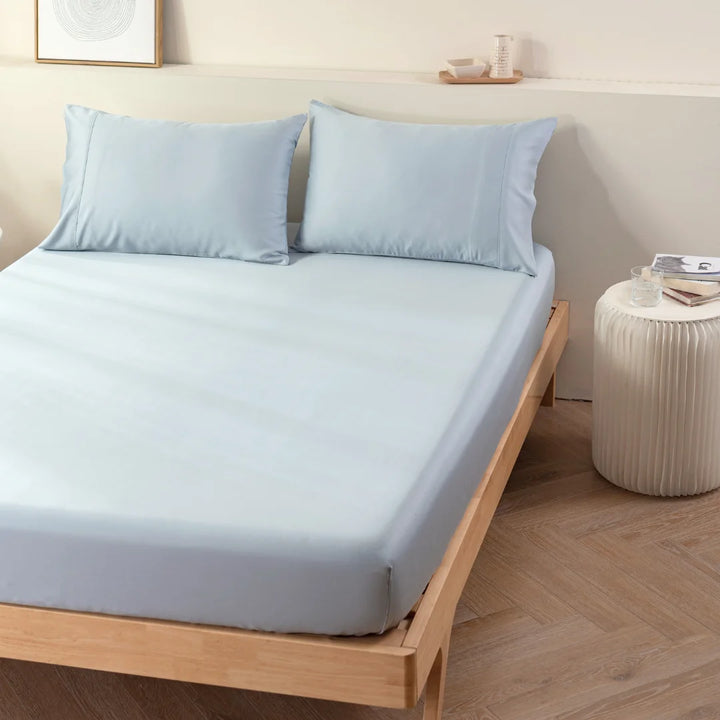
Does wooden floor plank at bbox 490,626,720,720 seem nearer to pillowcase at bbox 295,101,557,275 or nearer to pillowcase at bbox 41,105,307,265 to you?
pillowcase at bbox 295,101,557,275

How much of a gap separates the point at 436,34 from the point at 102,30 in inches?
44.3

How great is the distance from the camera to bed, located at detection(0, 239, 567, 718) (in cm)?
200

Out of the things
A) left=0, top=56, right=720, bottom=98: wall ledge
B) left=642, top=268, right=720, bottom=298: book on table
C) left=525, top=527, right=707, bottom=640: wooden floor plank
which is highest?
left=0, top=56, right=720, bottom=98: wall ledge

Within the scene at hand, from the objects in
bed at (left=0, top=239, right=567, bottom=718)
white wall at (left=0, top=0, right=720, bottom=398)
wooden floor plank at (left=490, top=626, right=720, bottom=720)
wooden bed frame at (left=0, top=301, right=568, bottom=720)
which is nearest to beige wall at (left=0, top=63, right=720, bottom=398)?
white wall at (left=0, top=0, right=720, bottom=398)

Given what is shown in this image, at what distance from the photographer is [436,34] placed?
12.2 ft

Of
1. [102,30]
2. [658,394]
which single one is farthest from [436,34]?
[658,394]

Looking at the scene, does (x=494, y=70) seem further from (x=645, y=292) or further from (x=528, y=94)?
(x=645, y=292)

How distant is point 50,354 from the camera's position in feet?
9.17

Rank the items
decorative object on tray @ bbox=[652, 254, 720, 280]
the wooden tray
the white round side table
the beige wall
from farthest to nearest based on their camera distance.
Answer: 1. the wooden tray
2. the beige wall
3. decorative object on tray @ bbox=[652, 254, 720, 280]
4. the white round side table

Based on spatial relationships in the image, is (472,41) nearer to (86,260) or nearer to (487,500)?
(86,260)

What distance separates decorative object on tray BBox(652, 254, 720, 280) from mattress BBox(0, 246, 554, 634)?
1.11ft

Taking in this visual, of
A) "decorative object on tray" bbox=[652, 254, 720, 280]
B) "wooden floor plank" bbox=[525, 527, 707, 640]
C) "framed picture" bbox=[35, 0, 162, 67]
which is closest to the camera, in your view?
"wooden floor plank" bbox=[525, 527, 707, 640]

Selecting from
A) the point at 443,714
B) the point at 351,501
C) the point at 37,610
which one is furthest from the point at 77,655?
the point at 443,714

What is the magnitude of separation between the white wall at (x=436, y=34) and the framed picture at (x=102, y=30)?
0.32 feet
